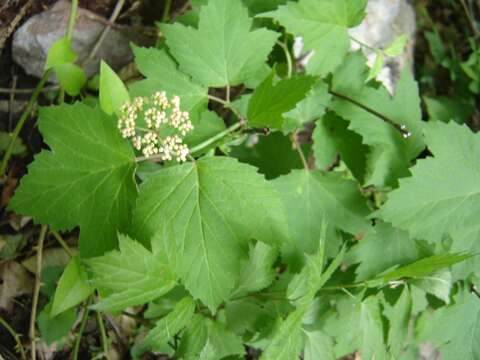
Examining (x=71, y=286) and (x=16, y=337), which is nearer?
(x=71, y=286)

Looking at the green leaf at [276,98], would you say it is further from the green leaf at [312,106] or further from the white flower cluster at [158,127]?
the green leaf at [312,106]

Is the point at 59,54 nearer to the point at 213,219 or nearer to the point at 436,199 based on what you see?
the point at 213,219

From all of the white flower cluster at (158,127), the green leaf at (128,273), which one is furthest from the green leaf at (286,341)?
the white flower cluster at (158,127)

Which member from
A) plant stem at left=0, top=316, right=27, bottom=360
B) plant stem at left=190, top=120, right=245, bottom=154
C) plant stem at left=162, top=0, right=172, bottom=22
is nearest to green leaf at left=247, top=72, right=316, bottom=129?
plant stem at left=190, top=120, right=245, bottom=154

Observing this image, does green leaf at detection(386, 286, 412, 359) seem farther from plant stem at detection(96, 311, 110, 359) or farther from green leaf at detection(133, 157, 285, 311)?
plant stem at detection(96, 311, 110, 359)

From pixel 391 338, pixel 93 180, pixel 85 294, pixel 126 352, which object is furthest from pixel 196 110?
pixel 126 352

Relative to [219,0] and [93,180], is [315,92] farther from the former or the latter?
[93,180]

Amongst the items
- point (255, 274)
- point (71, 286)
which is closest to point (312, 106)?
point (255, 274)
